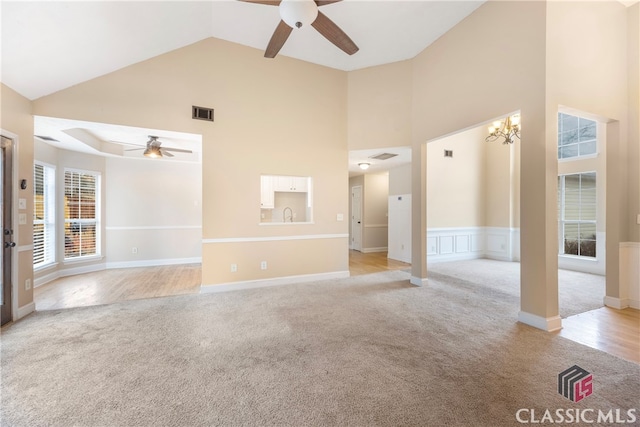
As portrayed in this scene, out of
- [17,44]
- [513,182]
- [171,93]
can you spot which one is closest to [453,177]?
[513,182]

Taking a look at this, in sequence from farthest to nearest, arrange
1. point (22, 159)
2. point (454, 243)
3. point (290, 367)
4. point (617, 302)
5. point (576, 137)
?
point (454, 243) → point (576, 137) → point (617, 302) → point (22, 159) → point (290, 367)

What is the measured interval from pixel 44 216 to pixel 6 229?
2344mm

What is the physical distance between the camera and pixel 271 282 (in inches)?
178

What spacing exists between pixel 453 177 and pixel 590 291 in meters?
3.53

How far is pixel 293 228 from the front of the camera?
15.4ft

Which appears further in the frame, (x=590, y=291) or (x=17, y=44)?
(x=590, y=291)

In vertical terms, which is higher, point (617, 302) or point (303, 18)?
point (303, 18)

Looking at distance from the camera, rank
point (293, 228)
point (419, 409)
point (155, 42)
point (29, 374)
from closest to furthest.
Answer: point (419, 409), point (29, 374), point (155, 42), point (293, 228)

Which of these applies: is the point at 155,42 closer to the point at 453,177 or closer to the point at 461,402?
the point at 461,402

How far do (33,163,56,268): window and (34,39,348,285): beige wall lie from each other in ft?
7.15

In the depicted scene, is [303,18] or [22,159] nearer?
[303,18]

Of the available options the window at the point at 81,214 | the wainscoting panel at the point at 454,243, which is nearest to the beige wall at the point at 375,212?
the wainscoting panel at the point at 454,243

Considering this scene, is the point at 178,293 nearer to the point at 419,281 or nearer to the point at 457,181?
the point at 419,281

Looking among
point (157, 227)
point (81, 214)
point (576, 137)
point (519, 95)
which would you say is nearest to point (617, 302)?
point (519, 95)
